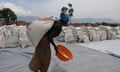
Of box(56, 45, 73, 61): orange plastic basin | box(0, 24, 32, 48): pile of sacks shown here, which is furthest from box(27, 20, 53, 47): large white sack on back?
box(0, 24, 32, 48): pile of sacks

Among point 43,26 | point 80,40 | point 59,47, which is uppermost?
point 43,26

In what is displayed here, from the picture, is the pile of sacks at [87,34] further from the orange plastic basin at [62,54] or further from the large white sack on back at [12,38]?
the orange plastic basin at [62,54]

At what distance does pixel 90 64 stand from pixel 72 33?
2.86 meters

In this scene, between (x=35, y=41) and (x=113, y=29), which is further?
(x=113, y=29)

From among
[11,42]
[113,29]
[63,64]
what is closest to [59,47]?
[63,64]

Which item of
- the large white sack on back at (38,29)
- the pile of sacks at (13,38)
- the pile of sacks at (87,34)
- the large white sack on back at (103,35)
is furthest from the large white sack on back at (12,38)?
Result: the large white sack on back at (38,29)

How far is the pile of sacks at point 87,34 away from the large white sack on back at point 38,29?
355 centimetres

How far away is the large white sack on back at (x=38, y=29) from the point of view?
2.12 meters

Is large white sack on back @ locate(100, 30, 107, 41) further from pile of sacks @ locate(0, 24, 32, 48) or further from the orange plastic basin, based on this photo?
the orange plastic basin

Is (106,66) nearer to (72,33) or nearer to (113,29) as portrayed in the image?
(72,33)

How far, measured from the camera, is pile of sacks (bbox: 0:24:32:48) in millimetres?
4871

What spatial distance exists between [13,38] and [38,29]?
312 centimetres

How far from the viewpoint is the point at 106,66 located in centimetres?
291

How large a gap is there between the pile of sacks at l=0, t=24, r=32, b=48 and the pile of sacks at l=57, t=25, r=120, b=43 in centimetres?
115
